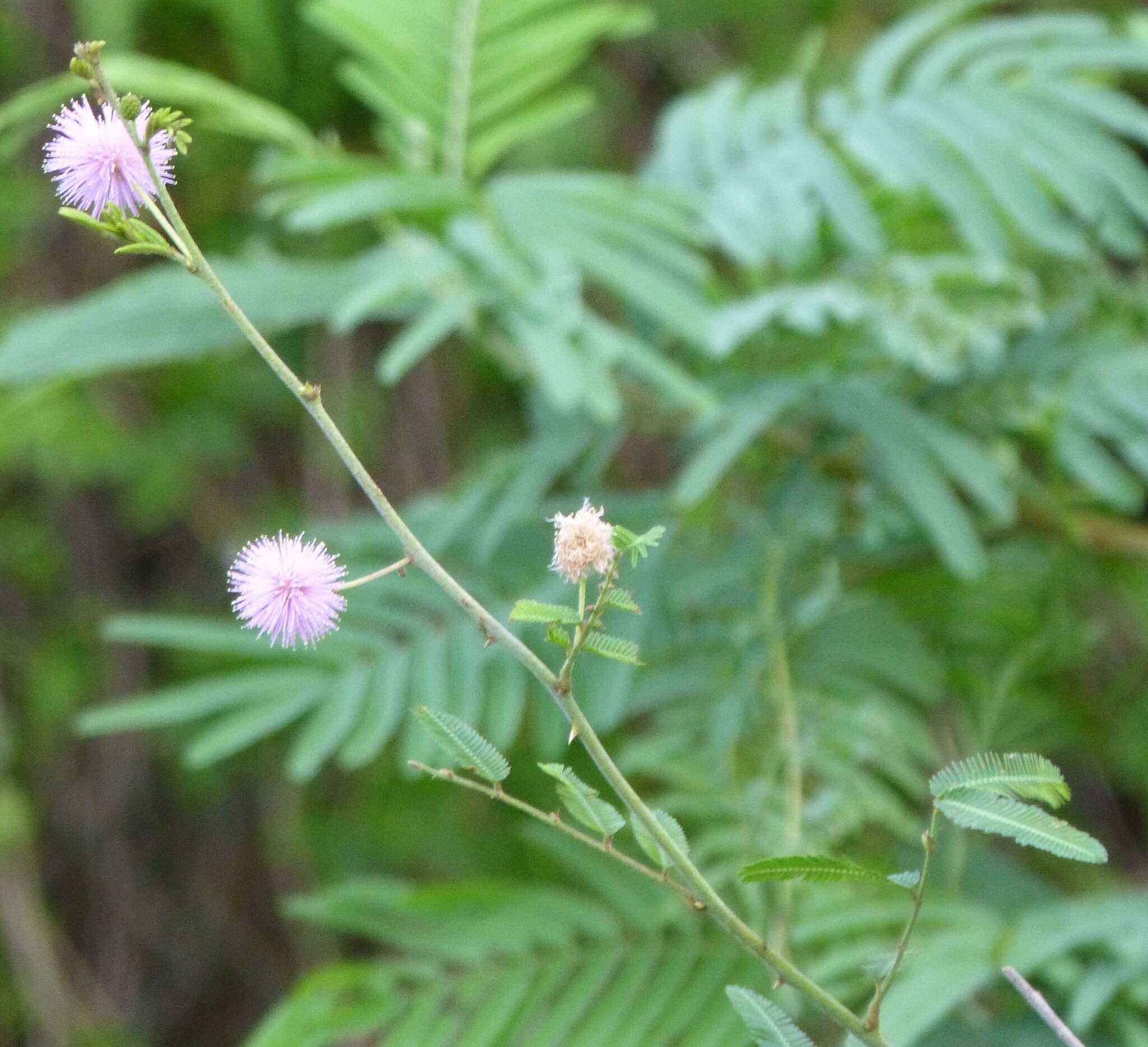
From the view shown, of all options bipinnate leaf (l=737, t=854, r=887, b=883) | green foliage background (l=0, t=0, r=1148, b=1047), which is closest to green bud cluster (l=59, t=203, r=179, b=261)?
bipinnate leaf (l=737, t=854, r=887, b=883)

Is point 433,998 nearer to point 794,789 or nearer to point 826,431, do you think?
point 794,789

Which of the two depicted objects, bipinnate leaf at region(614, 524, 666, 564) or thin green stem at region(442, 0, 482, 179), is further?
thin green stem at region(442, 0, 482, 179)

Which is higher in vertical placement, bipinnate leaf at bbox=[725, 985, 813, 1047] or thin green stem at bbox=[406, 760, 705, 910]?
thin green stem at bbox=[406, 760, 705, 910]

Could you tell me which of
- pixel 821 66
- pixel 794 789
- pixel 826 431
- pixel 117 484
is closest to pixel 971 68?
pixel 826 431

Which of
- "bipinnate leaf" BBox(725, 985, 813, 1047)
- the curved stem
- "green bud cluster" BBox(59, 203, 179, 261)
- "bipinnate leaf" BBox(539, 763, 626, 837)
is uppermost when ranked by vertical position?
"green bud cluster" BBox(59, 203, 179, 261)

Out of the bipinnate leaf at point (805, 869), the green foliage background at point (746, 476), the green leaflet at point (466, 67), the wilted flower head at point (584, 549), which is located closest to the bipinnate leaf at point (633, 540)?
the wilted flower head at point (584, 549)

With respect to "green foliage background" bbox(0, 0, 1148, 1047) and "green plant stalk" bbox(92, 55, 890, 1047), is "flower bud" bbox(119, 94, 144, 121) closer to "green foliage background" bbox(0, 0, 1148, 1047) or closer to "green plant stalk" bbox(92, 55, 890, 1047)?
"green plant stalk" bbox(92, 55, 890, 1047)
